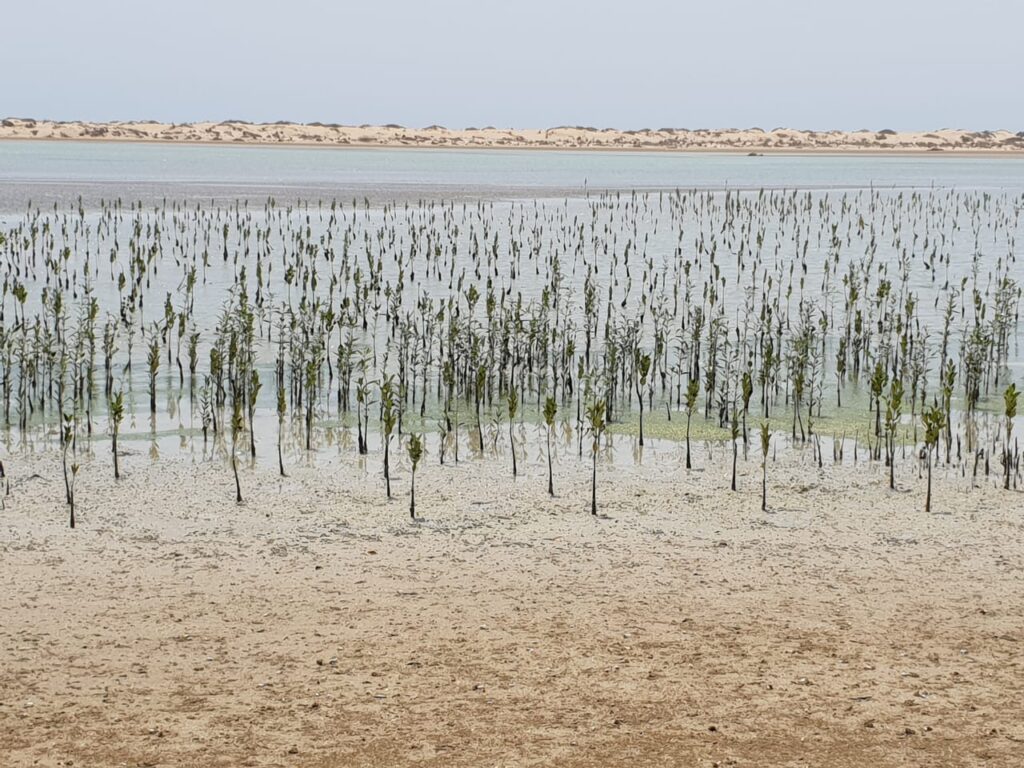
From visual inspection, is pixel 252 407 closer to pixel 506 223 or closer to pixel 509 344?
pixel 509 344

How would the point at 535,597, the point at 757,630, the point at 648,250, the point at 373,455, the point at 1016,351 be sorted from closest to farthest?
the point at 757,630 → the point at 535,597 → the point at 373,455 → the point at 1016,351 → the point at 648,250

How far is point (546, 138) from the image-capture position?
165 metres

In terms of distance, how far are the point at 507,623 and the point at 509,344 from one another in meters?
10.5

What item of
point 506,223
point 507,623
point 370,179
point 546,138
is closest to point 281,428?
point 507,623

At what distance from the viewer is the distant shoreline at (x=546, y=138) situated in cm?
13988

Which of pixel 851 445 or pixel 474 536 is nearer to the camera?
pixel 474 536

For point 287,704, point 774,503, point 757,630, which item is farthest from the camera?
point 774,503

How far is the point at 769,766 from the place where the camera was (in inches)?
238

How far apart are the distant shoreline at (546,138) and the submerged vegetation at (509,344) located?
108m

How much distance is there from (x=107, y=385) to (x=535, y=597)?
26.5 feet

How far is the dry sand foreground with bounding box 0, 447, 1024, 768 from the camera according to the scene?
6.34 metres

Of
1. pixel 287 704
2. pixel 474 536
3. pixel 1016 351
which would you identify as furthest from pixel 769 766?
pixel 1016 351

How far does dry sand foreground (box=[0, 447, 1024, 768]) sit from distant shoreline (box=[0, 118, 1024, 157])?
127 meters

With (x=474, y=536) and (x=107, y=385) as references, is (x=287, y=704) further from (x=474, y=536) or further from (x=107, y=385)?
(x=107, y=385)
